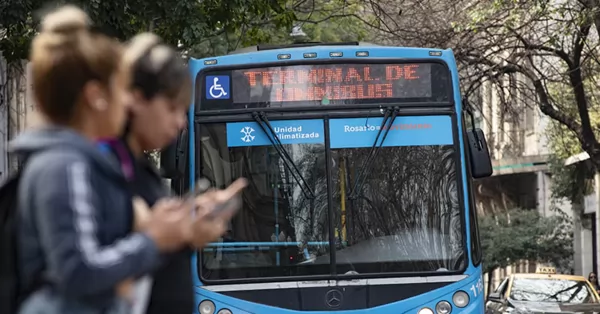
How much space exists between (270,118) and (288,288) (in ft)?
4.59

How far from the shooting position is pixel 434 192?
29.9ft

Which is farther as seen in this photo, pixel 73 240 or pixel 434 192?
pixel 434 192

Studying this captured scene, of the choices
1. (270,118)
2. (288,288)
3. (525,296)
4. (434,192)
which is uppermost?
(270,118)

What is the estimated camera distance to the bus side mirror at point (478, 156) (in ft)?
30.2

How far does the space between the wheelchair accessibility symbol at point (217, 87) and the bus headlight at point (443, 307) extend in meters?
2.38

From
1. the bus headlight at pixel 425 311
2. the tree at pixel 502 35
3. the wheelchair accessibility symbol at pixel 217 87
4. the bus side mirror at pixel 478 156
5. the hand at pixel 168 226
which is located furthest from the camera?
the tree at pixel 502 35

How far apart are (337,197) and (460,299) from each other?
1237mm

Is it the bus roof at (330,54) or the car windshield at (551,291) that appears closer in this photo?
the bus roof at (330,54)

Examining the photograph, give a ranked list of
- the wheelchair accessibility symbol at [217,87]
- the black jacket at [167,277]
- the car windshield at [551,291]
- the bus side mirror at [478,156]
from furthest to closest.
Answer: the car windshield at [551,291], the wheelchair accessibility symbol at [217,87], the bus side mirror at [478,156], the black jacket at [167,277]

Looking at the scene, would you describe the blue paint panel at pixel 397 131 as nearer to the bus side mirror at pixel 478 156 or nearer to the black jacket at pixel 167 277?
the bus side mirror at pixel 478 156

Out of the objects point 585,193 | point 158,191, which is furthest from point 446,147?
point 585,193

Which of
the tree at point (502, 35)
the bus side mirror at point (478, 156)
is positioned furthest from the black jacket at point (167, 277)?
the tree at point (502, 35)

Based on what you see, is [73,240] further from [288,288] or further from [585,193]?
[585,193]

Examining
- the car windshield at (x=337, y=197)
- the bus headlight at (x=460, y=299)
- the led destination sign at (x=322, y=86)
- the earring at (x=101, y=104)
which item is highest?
the led destination sign at (x=322, y=86)
